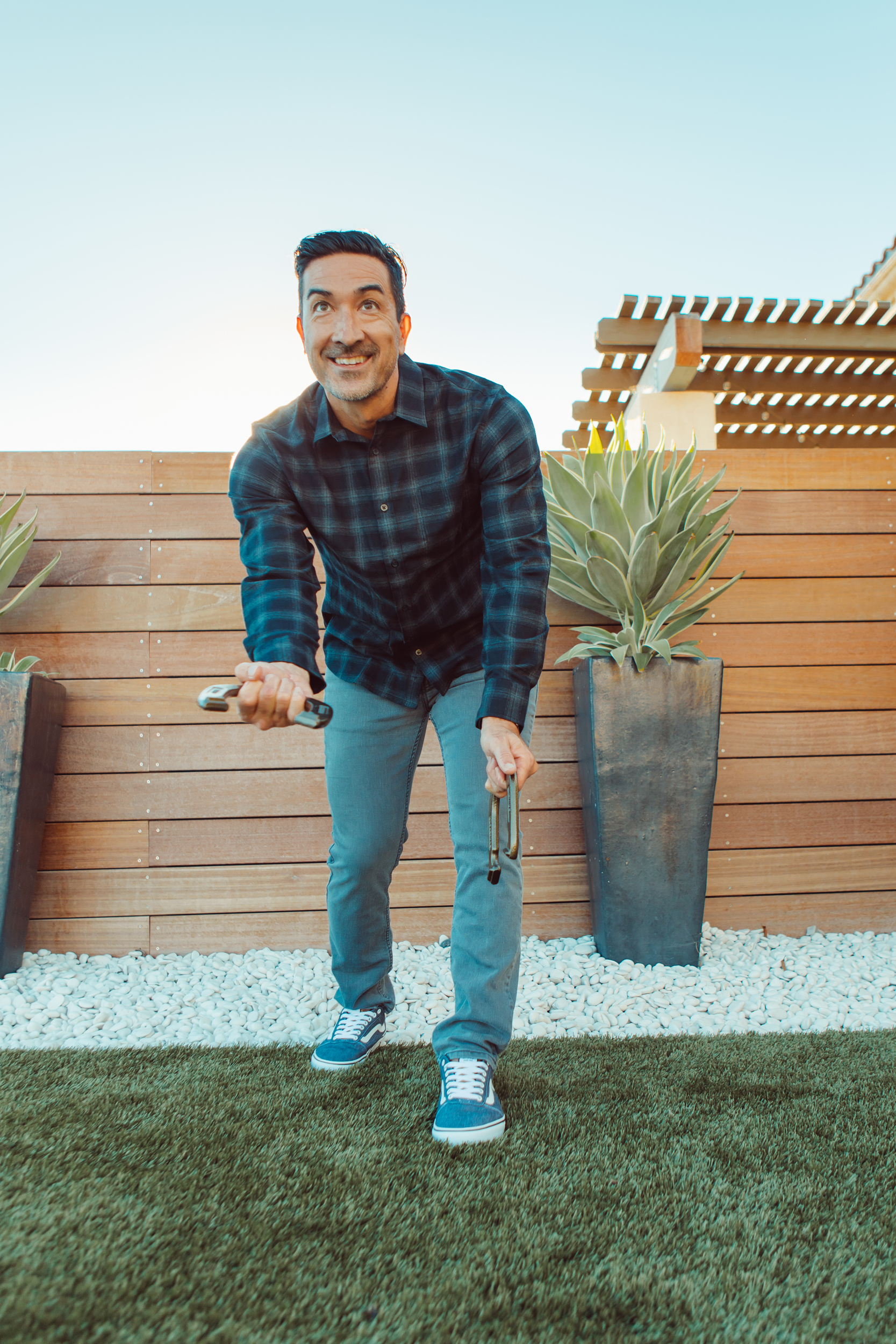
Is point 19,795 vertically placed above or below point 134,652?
below

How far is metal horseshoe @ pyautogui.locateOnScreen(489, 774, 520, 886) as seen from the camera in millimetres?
1170

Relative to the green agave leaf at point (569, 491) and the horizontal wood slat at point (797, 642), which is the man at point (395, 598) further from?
the horizontal wood slat at point (797, 642)

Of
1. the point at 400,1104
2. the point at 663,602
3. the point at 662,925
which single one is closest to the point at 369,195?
the point at 663,602

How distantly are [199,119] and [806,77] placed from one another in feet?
11.2

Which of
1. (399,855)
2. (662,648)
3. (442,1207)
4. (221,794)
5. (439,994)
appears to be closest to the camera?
(442,1207)

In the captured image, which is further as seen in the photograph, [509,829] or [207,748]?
[207,748]

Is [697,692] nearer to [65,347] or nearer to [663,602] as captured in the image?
[663,602]

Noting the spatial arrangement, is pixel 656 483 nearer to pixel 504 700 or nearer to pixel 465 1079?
pixel 504 700

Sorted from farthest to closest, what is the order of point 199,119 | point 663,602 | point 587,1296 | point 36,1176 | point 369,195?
point 199,119 < point 369,195 < point 663,602 < point 36,1176 < point 587,1296

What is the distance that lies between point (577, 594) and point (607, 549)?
0.70 ft

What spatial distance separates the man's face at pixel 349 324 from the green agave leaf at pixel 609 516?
38.6 inches

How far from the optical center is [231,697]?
103cm

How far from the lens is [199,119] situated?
3.68m

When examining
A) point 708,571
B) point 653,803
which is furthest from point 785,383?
point 653,803
